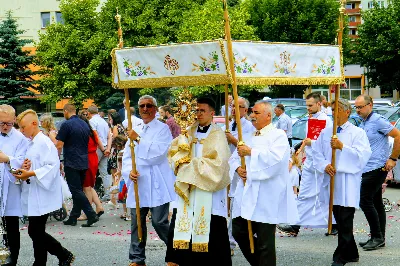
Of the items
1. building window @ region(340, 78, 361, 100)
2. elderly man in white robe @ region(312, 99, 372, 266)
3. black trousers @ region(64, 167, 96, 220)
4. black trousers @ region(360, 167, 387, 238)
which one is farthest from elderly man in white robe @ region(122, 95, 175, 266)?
building window @ region(340, 78, 361, 100)

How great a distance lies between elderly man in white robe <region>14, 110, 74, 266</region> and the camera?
7.46m

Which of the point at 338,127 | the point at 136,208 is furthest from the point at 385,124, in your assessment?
the point at 136,208

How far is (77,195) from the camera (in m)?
11.3

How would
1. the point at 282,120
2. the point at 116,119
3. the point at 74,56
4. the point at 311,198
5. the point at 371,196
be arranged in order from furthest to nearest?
1. the point at 74,56
2. the point at 282,120
3. the point at 116,119
4. the point at 371,196
5. the point at 311,198

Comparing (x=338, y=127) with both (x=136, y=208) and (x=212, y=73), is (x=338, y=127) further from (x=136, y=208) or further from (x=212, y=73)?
(x=136, y=208)

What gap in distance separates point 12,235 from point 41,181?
840mm

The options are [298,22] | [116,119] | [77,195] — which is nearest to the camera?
[77,195]

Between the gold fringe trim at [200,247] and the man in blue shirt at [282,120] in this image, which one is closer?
the gold fringe trim at [200,247]

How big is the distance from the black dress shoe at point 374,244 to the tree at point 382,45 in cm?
3767

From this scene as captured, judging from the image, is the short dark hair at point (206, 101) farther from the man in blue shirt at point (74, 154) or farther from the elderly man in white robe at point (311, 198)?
the man in blue shirt at point (74, 154)

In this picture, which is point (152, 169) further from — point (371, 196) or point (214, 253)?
point (371, 196)

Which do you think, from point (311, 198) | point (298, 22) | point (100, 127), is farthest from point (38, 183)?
point (298, 22)

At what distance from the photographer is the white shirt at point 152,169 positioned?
8.11 meters

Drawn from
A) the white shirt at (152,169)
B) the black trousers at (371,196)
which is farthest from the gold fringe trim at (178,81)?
the black trousers at (371,196)
